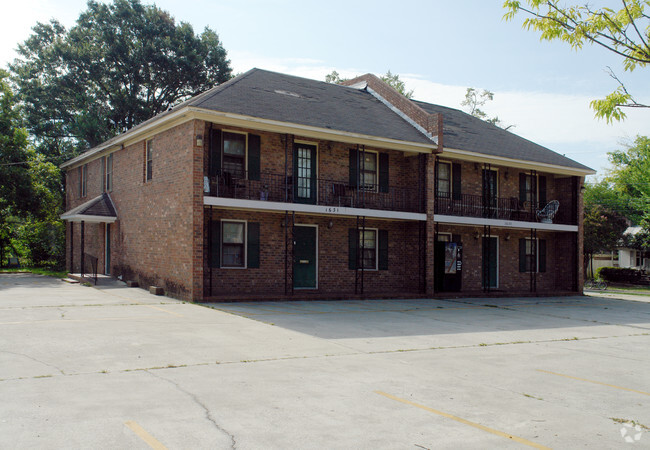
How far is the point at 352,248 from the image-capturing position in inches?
752

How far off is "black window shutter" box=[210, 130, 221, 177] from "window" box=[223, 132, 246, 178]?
185mm

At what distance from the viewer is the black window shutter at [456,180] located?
21.4m

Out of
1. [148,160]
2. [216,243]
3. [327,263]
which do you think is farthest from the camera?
[327,263]

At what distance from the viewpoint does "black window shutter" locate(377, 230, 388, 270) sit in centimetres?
1969

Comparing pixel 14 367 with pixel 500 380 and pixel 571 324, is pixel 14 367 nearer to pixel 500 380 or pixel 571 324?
pixel 500 380

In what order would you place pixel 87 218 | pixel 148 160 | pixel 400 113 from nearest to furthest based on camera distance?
pixel 148 160
pixel 87 218
pixel 400 113

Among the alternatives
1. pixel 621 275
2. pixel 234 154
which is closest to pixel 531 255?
pixel 234 154

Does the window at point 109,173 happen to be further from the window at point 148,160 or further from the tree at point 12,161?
the tree at point 12,161

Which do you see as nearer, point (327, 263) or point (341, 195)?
point (341, 195)

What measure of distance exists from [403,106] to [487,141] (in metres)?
3.84

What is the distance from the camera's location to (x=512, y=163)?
858 inches

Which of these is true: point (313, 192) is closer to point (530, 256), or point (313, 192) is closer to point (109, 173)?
point (109, 173)

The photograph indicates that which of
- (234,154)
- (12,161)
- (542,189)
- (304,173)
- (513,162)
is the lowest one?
(304,173)

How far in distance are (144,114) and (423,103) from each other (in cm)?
1843
